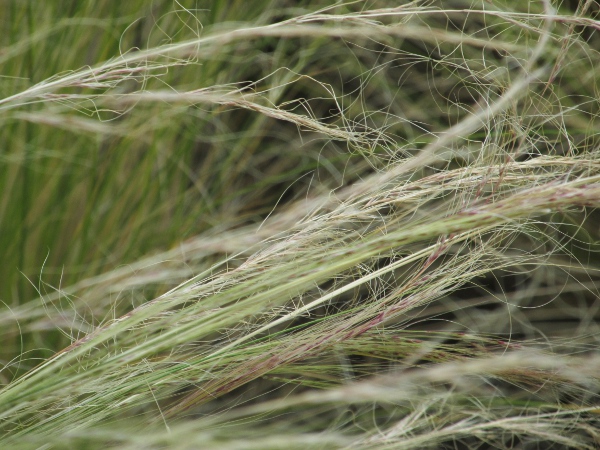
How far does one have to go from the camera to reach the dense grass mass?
61 cm

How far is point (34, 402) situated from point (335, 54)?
0.89 meters

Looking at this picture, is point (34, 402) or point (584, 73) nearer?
point (34, 402)

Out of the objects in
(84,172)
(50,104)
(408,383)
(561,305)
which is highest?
(50,104)

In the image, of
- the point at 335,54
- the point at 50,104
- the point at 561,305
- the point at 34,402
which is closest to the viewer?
the point at 34,402

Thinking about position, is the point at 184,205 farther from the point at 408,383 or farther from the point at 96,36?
the point at 408,383

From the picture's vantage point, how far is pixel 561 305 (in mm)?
1149

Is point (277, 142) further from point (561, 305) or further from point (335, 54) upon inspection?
point (561, 305)

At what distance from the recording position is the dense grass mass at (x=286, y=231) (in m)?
0.61

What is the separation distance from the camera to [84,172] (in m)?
1.04

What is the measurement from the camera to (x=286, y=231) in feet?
2.23

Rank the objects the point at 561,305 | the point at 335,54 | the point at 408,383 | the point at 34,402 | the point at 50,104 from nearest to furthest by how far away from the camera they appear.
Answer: the point at 34,402 < the point at 408,383 < the point at 50,104 < the point at 561,305 < the point at 335,54

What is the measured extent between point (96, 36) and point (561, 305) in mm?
910

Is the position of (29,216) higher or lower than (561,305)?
higher

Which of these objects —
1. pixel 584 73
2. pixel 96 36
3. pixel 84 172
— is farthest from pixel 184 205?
pixel 584 73
